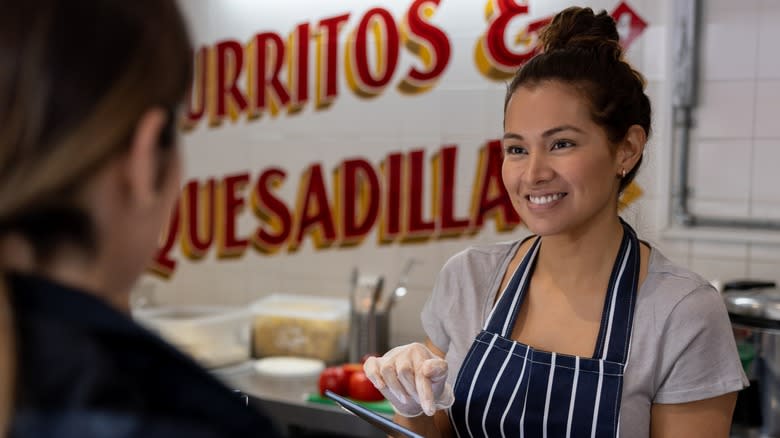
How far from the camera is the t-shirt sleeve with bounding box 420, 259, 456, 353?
1.62 meters

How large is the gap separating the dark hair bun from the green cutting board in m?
1.26

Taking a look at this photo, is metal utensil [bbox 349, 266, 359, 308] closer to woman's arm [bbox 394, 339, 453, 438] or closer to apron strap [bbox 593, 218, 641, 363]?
woman's arm [bbox 394, 339, 453, 438]

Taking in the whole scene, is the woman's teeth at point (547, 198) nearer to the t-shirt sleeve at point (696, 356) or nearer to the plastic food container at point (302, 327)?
the t-shirt sleeve at point (696, 356)

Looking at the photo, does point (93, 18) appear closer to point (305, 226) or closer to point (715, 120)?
point (715, 120)

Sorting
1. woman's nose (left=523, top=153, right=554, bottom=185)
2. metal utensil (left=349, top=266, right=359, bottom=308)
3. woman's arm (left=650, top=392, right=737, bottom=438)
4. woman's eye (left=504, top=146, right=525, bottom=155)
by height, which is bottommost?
woman's arm (left=650, top=392, right=737, bottom=438)

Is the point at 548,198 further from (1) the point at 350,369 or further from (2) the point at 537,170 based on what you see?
(1) the point at 350,369

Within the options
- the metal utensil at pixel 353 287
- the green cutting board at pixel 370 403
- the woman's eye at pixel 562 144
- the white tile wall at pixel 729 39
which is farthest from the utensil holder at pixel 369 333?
the woman's eye at pixel 562 144

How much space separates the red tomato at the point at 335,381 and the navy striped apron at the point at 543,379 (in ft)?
3.63

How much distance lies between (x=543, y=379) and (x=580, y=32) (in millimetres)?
601

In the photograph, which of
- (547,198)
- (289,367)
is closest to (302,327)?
(289,367)

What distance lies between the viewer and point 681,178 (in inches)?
101

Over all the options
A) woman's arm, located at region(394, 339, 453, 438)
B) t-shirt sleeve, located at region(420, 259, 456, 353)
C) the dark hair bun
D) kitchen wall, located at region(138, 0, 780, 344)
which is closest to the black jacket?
woman's arm, located at region(394, 339, 453, 438)

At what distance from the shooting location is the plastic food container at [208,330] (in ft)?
9.33

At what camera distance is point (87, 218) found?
2.02 ft
